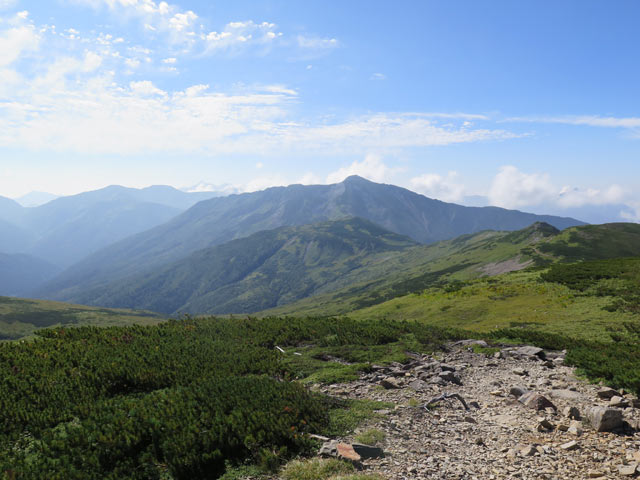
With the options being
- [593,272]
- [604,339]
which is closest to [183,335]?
[604,339]

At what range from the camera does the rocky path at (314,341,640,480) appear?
9914 mm

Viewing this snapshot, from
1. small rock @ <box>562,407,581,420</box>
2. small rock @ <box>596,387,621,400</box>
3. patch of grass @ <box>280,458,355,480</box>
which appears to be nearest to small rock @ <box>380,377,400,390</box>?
small rock @ <box>562,407,581,420</box>

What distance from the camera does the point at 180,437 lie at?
11156 mm

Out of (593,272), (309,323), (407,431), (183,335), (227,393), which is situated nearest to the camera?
(407,431)

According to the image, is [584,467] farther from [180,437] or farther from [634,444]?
[180,437]

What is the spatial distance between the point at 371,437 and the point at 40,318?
158216 mm

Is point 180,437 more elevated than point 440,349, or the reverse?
point 180,437

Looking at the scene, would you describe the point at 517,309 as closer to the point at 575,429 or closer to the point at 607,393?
the point at 607,393

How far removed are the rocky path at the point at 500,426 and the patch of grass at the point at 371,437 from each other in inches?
8.1

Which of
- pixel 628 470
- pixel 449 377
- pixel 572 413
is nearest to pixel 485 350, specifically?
pixel 449 377

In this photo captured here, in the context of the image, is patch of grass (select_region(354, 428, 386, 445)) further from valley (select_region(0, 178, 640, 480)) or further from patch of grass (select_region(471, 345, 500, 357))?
patch of grass (select_region(471, 345, 500, 357))

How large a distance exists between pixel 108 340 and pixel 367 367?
58.2 feet

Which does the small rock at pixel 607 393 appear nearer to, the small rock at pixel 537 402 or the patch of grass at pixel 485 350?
the small rock at pixel 537 402

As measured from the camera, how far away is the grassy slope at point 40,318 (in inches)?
4382
